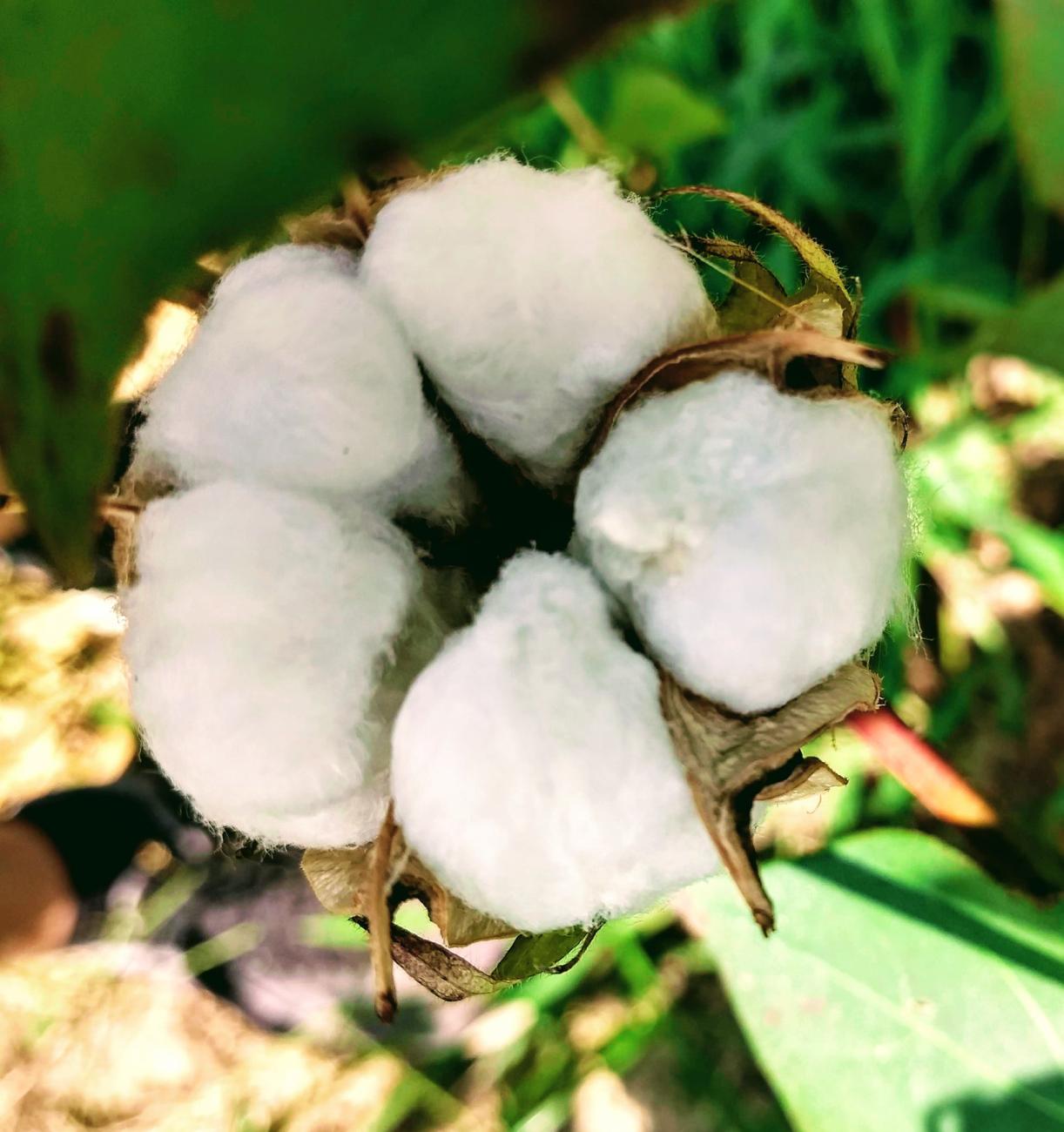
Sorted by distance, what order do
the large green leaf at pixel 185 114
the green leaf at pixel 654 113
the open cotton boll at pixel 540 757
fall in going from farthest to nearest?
the green leaf at pixel 654 113 → the open cotton boll at pixel 540 757 → the large green leaf at pixel 185 114

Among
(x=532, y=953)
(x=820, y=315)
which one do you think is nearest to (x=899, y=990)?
(x=532, y=953)

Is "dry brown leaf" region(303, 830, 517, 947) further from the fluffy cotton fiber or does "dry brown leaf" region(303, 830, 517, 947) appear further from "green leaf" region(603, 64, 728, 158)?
"green leaf" region(603, 64, 728, 158)

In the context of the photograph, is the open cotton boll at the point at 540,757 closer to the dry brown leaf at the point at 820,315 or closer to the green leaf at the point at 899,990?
the dry brown leaf at the point at 820,315

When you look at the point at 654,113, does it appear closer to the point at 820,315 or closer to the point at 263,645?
the point at 820,315

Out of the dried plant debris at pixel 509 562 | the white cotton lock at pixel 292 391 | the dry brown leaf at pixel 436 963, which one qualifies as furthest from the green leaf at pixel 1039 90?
the dry brown leaf at pixel 436 963

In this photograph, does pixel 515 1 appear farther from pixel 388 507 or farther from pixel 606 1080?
pixel 606 1080

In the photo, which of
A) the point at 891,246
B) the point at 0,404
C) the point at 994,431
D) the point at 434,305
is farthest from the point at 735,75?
the point at 0,404
